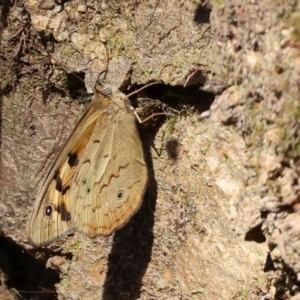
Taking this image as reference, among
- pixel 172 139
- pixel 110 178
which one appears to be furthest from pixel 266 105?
pixel 110 178

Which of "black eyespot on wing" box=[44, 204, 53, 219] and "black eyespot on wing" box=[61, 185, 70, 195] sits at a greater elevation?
"black eyespot on wing" box=[61, 185, 70, 195]

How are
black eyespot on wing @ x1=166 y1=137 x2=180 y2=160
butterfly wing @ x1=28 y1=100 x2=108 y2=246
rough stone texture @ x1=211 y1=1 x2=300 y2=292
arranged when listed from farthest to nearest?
1. butterfly wing @ x1=28 y1=100 x2=108 y2=246
2. black eyespot on wing @ x1=166 y1=137 x2=180 y2=160
3. rough stone texture @ x1=211 y1=1 x2=300 y2=292

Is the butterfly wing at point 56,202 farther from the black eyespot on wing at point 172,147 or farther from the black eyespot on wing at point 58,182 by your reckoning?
the black eyespot on wing at point 172,147

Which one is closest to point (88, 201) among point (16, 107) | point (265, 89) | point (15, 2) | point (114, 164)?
point (114, 164)

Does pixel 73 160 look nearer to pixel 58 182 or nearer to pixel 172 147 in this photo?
pixel 58 182

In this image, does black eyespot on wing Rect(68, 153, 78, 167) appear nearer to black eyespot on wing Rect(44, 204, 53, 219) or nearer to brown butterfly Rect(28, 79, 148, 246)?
brown butterfly Rect(28, 79, 148, 246)

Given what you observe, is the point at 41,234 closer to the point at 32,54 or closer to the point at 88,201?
the point at 88,201

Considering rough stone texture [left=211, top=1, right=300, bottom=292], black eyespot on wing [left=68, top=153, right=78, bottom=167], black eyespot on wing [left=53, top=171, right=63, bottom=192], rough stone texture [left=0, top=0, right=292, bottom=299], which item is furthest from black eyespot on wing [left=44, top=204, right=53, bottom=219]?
rough stone texture [left=211, top=1, right=300, bottom=292]

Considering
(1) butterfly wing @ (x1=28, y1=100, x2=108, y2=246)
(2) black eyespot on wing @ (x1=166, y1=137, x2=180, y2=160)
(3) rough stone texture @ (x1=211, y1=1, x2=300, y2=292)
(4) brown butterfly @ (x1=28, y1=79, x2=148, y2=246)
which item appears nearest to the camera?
(3) rough stone texture @ (x1=211, y1=1, x2=300, y2=292)
